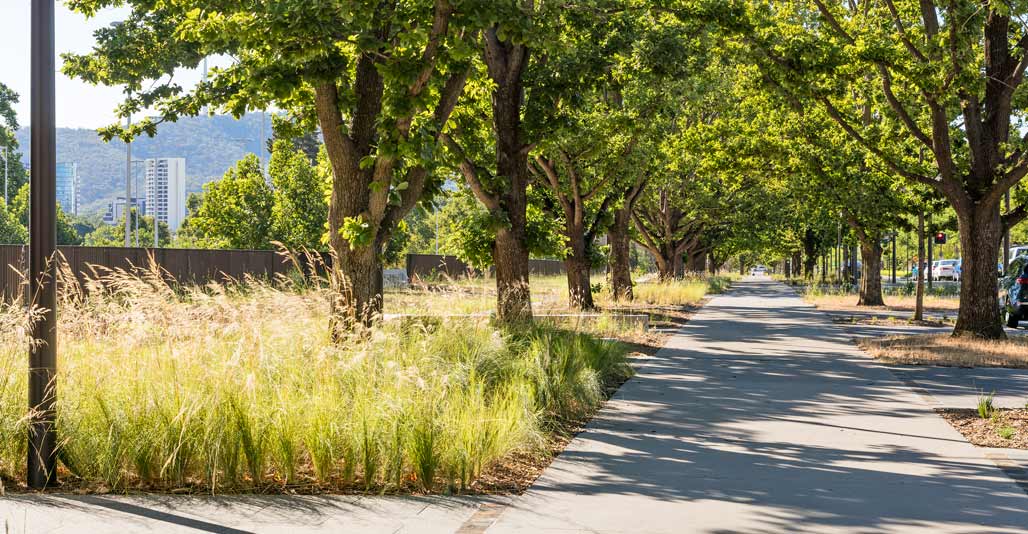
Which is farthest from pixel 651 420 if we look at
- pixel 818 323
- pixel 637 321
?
pixel 818 323

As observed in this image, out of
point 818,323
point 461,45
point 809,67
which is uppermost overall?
point 809,67

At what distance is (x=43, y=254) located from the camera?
688cm

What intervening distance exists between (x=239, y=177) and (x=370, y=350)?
41034 millimetres

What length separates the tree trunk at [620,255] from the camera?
32.0 m

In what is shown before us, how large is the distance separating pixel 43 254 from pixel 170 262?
1010 inches

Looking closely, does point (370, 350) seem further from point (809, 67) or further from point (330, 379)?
point (809, 67)

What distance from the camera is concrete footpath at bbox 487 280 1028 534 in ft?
19.8

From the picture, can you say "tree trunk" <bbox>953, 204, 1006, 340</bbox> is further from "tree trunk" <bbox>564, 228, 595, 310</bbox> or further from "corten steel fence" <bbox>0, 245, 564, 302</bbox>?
"tree trunk" <bbox>564, 228, 595, 310</bbox>

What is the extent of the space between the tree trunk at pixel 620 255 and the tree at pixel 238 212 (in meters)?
19.5

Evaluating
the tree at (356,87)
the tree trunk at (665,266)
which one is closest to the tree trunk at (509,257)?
the tree at (356,87)

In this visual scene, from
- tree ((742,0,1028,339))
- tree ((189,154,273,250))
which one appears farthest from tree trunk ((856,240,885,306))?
tree ((189,154,273,250))

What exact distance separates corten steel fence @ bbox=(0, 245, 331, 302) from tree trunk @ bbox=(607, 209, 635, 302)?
9.55 meters

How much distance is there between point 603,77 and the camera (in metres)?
18.9

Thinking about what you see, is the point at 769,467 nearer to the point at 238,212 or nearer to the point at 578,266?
the point at 578,266
